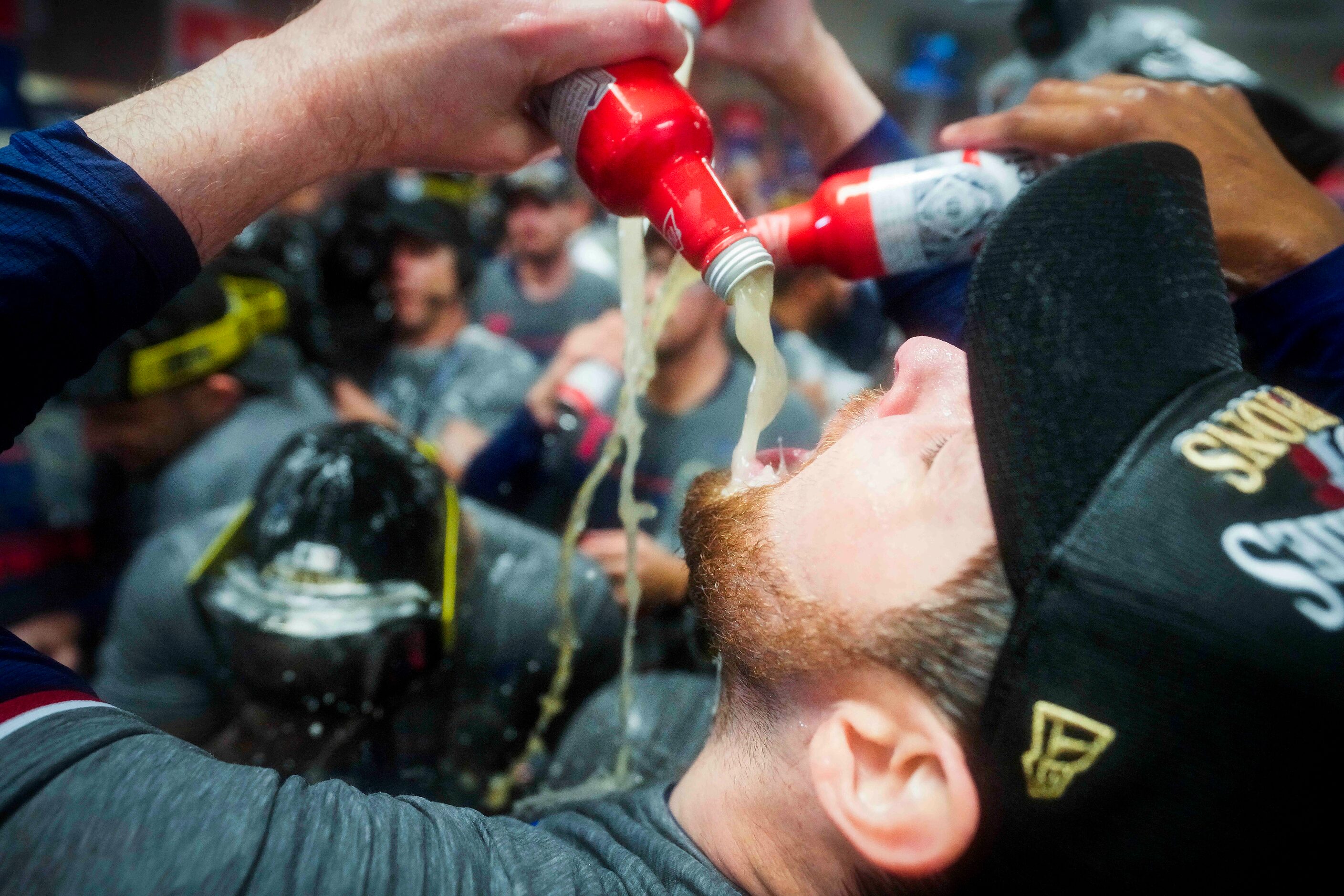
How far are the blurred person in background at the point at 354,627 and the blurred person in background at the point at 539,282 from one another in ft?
6.12

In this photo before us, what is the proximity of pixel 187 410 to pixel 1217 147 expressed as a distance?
2.35m

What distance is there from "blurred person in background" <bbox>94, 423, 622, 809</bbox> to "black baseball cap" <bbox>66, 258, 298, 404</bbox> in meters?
0.50

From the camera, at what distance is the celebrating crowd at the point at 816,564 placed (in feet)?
1.90

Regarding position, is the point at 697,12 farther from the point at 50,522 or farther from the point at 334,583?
the point at 50,522

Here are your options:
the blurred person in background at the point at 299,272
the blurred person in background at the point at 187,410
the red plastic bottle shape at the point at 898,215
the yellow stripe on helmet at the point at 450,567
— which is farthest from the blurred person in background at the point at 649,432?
the blurred person in background at the point at 299,272

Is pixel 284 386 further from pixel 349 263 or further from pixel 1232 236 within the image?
pixel 1232 236

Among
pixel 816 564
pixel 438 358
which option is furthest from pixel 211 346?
pixel 816 564

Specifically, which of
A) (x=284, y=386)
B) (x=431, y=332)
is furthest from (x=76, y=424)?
(x=431, y=332)

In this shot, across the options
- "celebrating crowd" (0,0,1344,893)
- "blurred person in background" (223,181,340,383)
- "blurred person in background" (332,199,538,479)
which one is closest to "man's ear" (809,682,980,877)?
"celebrating crowd" (0,0,1344,893)

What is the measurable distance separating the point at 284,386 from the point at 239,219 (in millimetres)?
1751

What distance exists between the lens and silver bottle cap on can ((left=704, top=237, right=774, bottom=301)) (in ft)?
2.42

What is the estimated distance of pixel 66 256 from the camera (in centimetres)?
70

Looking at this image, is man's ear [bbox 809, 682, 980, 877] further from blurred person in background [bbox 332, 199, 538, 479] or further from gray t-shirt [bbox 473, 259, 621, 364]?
gray t-shirt [bbox 473, 259, 621, 364]

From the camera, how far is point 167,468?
214cm
